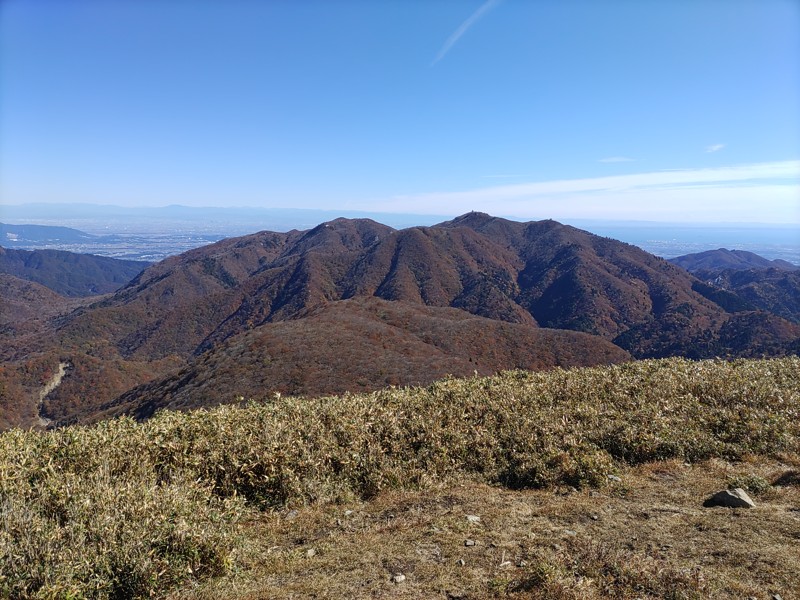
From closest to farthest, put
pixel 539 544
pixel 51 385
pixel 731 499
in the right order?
1. pixel 539 544
2. pixel 731 499
3. pixel 51 385

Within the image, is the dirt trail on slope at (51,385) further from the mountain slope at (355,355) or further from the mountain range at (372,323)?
the mountain slope at (355,355)

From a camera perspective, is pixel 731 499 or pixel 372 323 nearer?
pixel 731 499

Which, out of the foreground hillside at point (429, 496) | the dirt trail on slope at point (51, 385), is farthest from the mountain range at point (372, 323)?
the foreground hillside at point (429, 496)

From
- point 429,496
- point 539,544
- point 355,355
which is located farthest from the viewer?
point 355,355

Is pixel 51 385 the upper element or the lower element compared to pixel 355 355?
lower

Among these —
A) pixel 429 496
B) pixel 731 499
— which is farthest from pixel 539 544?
pixel 731 499

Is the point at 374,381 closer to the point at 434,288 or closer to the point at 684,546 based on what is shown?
the point at 684,546

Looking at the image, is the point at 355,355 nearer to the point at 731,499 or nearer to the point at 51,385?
the point at 731,499

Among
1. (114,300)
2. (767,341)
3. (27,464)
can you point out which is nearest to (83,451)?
(27,464)
